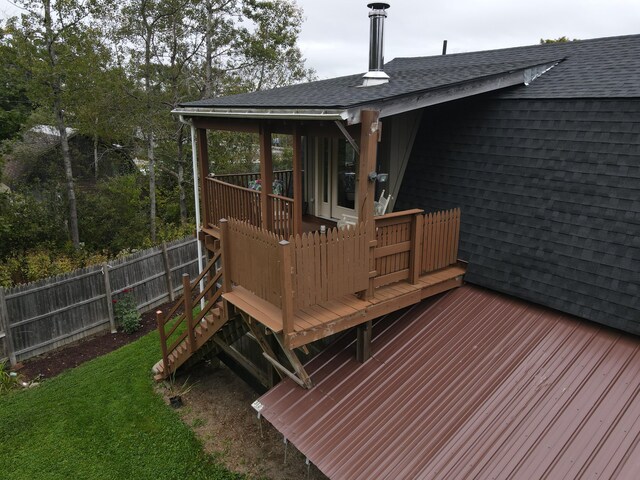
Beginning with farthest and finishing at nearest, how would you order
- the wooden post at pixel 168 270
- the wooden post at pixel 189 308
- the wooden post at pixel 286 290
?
the wooden post at pixel 168 270 < the wooden post at pixel 189 308 < the wooden post at pixel 286 290

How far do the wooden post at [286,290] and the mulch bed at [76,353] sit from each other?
7.03 m

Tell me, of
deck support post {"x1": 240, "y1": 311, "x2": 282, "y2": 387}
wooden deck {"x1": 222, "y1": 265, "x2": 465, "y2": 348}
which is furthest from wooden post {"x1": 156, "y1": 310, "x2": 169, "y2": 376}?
wooden deck {"x1": 222, "y1": 265, "x2": 465, "y2": 348}

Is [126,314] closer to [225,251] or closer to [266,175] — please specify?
[266,175]

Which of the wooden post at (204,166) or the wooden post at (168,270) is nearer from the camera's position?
the wooden post at (204,166)

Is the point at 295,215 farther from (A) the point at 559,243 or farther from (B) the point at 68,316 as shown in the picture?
(B) the point at 68,316

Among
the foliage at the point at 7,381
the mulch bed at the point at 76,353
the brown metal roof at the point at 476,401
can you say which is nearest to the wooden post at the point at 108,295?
the mulch bed at the point at 76,353

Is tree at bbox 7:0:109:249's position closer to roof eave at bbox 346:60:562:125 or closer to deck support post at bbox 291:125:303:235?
deck support post at bbox 291:125:303:235

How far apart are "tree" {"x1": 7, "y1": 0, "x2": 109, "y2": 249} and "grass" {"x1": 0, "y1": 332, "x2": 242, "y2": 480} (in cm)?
740

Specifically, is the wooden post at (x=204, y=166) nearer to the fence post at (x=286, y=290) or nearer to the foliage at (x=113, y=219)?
the fence post at (x=286, y=290)

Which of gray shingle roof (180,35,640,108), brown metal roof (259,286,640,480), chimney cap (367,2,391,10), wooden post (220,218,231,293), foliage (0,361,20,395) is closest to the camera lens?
brown metal roof (259,286,640,480)

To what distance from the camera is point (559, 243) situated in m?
5.32

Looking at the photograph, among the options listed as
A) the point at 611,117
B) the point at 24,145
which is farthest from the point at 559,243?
the point at 24,145

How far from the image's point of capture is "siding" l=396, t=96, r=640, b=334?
4883 mm

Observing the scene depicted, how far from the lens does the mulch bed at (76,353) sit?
29.9ft
